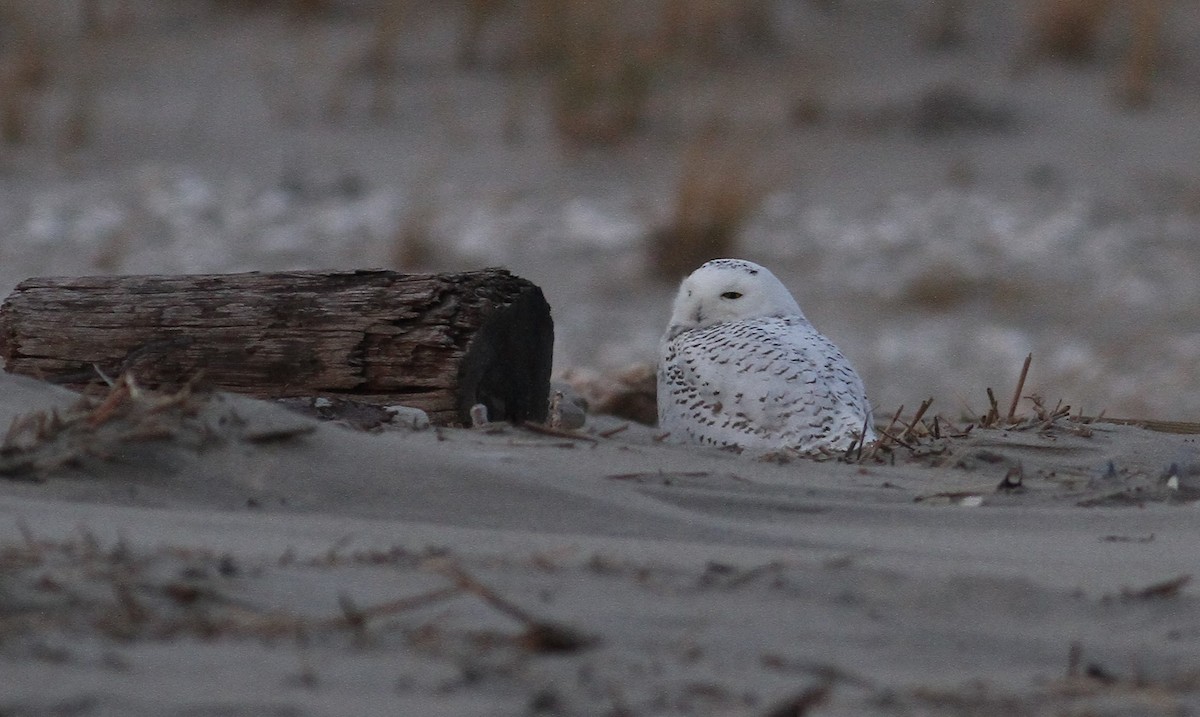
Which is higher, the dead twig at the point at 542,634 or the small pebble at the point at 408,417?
the dead twig at the point at 542,634

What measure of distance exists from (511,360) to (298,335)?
1.70 feet

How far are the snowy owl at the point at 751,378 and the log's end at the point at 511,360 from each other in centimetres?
44

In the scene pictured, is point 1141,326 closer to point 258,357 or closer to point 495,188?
point 495,188

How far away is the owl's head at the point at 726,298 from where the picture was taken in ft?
16.2

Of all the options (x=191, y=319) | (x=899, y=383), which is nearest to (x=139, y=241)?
(x=899, y=383)

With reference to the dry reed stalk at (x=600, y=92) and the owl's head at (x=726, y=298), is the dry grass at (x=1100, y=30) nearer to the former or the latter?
the dry reed stalk at (x=600, y=92)

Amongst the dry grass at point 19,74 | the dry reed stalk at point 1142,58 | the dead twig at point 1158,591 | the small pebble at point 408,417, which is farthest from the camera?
the dry reed stalk at point 1142,58

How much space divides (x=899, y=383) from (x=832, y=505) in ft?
16.7

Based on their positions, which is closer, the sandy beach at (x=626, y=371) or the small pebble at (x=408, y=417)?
the sandy beach at (x=626, y=371)

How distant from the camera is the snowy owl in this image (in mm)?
4129

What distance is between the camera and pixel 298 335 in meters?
3.77

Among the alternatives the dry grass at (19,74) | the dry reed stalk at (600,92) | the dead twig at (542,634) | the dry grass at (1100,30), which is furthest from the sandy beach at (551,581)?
the dry grass at (1100,30)

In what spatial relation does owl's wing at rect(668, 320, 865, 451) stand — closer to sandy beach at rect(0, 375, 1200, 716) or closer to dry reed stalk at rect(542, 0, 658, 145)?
sandy beach at rect(0, 375, 1200, 716)

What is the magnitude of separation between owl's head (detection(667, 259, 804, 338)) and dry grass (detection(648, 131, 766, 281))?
395cm
